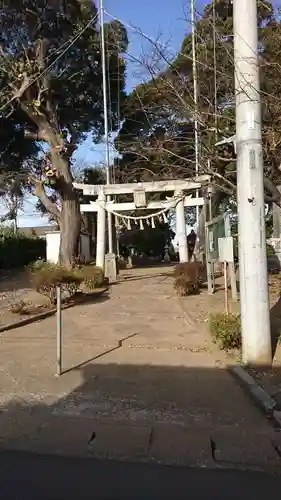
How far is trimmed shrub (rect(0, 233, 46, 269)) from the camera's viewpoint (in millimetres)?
29578

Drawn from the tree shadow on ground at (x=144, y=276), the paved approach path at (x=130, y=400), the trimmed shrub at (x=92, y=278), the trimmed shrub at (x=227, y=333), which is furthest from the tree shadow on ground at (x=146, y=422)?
the tree shadow on ground at (x=144, y=276)

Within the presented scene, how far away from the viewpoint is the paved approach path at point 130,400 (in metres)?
5.25

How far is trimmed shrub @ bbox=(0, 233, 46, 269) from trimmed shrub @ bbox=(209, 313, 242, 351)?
69.8 feet

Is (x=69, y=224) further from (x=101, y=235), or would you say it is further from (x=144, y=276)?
(x=144, y=276)

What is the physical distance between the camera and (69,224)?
977 inches

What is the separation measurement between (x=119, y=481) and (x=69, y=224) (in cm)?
2085

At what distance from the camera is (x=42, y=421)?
5980mm

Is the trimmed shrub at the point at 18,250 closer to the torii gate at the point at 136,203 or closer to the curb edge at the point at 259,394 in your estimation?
the torii gate at the point at 136,203

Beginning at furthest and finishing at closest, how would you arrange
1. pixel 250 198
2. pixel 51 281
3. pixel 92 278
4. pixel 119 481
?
pixel 92 278 < pixel 51 281 < pixel 250 198 < pixel 119 481

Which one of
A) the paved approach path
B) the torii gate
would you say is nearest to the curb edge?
the paved approach path

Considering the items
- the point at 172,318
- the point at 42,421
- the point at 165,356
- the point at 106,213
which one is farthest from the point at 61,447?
the point at 106,213

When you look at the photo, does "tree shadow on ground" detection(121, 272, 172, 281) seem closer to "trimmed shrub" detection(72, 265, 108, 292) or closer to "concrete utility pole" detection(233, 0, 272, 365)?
"trimmed shrub" detection(72, 265, 108, 292)

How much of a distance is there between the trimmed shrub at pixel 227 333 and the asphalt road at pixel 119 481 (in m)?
4.38

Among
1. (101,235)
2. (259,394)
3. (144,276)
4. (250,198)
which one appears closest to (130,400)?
(259,394)
